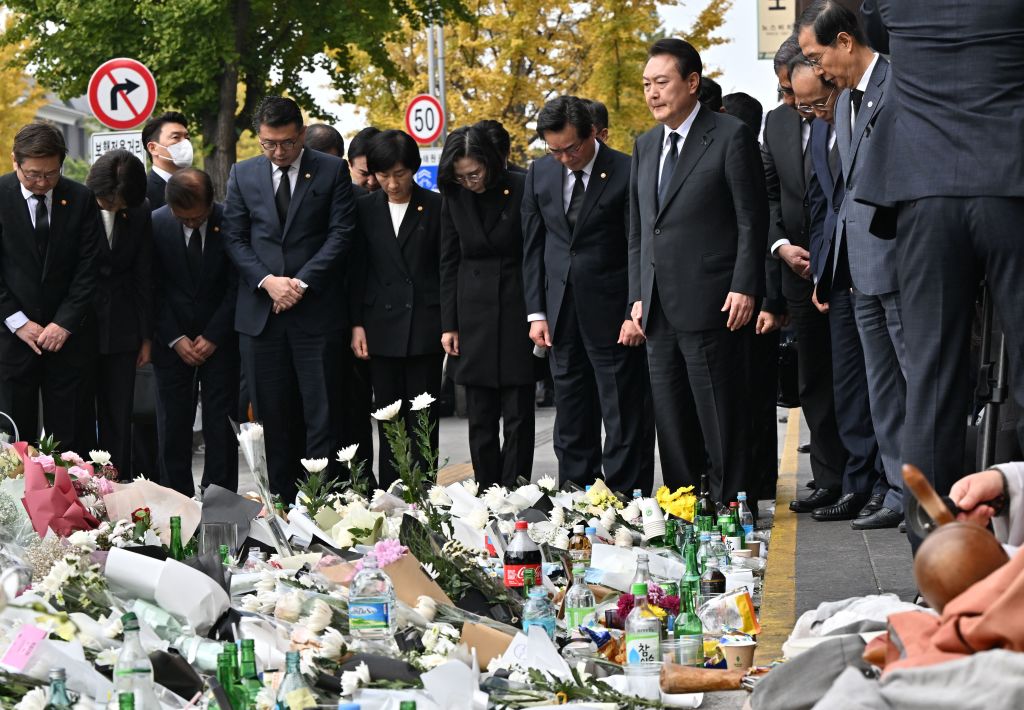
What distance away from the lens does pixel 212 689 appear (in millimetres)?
4465

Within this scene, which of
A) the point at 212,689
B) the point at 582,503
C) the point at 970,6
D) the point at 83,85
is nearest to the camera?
the point at 212,689

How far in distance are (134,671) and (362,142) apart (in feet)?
22.1

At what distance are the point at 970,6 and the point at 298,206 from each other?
5.53 metres

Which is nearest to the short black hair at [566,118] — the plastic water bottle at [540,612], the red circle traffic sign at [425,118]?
the plastic water bottle at [540,612]

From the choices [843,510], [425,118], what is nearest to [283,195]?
[843,510]

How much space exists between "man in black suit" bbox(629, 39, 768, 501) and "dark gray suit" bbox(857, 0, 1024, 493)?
2635mm

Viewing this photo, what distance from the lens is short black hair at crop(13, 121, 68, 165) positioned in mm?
9656

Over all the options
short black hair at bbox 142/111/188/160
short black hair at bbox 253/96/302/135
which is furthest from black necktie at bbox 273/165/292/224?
short black hair at bbox 142/111/188/160

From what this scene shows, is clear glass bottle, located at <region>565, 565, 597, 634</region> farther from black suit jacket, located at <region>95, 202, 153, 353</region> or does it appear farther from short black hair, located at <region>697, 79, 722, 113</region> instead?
black suit jacket, located at <region>95, 202, 153, 353</region>

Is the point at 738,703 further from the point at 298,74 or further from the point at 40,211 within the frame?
the point at 298,74

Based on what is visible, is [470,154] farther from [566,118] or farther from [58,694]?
[58,694]

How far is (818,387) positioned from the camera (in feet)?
29.0

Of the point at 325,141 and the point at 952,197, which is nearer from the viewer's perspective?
A: the point at 952,197

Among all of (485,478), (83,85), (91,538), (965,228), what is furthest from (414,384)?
(83,85)
